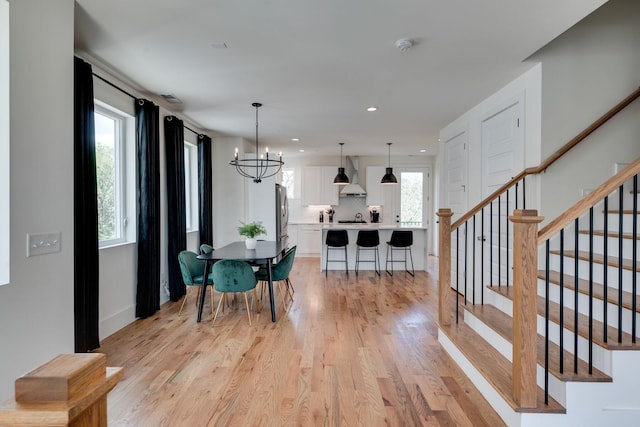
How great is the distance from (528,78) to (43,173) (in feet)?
13.6

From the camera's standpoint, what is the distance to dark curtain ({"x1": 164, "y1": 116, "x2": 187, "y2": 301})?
459 centimetres

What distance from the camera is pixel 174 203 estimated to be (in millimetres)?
4637

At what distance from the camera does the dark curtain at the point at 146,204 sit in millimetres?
3904

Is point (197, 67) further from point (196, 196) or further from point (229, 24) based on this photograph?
point (196, 196)

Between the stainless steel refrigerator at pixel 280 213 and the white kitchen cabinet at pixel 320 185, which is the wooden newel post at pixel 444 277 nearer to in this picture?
the stainless steel refrigerator at pixel 280 213

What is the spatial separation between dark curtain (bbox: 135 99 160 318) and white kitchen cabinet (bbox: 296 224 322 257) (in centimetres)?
507

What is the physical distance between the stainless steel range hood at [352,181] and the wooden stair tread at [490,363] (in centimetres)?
576

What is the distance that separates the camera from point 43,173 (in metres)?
2.03

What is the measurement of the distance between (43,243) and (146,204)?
1941 millimetres

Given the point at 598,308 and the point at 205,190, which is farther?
the point at 205,190

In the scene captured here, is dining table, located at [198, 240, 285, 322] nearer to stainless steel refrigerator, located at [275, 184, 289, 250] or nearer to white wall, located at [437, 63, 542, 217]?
stainless steel refrigerator, located at [275, 184, 289, 250]

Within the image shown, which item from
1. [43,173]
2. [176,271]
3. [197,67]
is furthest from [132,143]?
[43,173]

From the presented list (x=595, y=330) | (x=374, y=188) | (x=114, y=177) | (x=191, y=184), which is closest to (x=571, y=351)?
(x=595, y=330)

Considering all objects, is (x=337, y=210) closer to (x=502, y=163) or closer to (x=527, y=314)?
(x=502, y=163)
